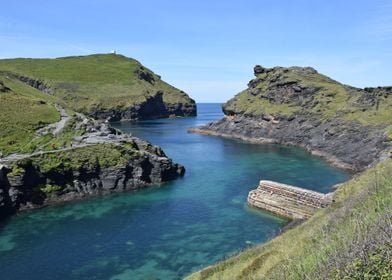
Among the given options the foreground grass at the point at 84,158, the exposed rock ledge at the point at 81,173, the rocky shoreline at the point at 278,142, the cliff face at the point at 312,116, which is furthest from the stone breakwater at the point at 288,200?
the cliff face at the point at 312,116

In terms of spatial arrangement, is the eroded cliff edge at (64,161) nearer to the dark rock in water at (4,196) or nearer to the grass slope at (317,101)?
the dark rock in water at (4,196)

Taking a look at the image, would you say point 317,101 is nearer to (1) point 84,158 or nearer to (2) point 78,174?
(1) point 84,158

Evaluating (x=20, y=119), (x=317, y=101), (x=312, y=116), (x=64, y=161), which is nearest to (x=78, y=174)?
(x=64, y=161)

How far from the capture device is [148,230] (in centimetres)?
5453

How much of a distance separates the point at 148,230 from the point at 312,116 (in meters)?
96.6

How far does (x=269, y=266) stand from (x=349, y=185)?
63.4 ft

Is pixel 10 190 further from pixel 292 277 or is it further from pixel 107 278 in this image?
pixel 292 277

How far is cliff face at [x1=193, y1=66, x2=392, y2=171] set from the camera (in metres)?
105

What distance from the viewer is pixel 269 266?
22.7 meters

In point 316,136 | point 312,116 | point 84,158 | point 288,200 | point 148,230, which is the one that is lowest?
point 148,230

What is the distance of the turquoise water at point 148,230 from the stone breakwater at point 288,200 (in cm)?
202

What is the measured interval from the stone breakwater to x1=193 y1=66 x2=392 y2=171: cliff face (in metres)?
38.4

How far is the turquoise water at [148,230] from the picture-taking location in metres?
43.4

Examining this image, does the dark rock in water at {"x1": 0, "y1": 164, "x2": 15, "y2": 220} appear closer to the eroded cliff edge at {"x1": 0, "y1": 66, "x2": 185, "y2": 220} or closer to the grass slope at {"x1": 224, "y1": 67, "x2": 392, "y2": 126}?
the eroded cliff edge at {"x1": 0, "y1": 66, "x2": 185, "y2": 220}
